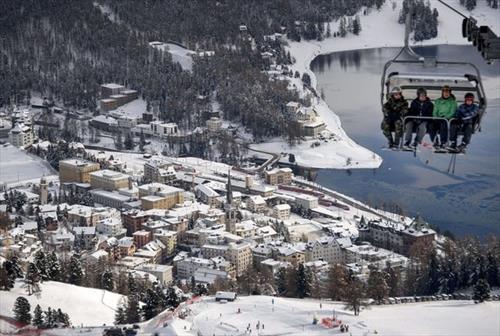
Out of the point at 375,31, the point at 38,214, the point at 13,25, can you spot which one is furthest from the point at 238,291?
the point at 375,31

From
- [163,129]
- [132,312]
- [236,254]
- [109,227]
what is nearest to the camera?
[132,312]

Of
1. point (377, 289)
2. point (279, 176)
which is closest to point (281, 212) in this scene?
point (279, 176)

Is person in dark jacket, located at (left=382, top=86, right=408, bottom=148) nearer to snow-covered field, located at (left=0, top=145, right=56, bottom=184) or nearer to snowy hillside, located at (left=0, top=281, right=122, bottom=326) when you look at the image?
snowy hillside, located at (left=0, top=281, right=122, bottom=326)

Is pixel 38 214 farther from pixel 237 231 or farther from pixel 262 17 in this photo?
pixel 262 17

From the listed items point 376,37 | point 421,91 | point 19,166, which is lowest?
point 19,166

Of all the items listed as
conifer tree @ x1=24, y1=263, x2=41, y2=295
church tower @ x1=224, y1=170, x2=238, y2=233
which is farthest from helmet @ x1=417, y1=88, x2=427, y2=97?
church tower @ x1=224, y1=170, x2=238, y2=233

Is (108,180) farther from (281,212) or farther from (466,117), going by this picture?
(466,117)
